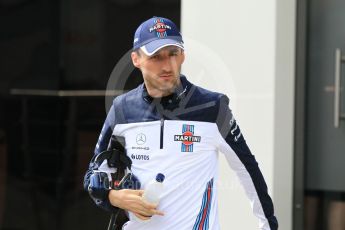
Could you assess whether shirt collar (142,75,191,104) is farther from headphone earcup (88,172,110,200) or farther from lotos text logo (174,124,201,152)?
headphone earcup (88,172,110,200)

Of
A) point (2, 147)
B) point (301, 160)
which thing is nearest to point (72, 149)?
point (2, 147)

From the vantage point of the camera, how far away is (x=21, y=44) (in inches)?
265

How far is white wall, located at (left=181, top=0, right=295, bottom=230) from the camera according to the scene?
504 cm

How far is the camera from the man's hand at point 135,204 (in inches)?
123

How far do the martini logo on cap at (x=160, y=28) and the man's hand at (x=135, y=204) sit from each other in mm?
719

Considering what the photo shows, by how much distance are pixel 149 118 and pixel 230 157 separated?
1.41 ft

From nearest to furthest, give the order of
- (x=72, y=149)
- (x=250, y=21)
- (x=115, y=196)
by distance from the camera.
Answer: (x=115, y=196), (x=250, y=21), (x=72, y=149)

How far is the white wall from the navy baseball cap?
183cm

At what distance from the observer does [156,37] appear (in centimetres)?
325

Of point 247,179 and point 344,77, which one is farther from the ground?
point 344,77

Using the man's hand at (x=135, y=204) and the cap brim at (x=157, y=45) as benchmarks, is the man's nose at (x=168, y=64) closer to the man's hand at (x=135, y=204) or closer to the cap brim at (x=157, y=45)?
the cap brim at (x=157, y=45)

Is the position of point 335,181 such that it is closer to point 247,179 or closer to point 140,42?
point 247,179

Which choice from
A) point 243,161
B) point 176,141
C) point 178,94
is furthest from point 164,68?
point 243,161

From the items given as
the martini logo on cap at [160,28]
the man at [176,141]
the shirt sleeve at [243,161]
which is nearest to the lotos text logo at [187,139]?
the man at [176,141]
